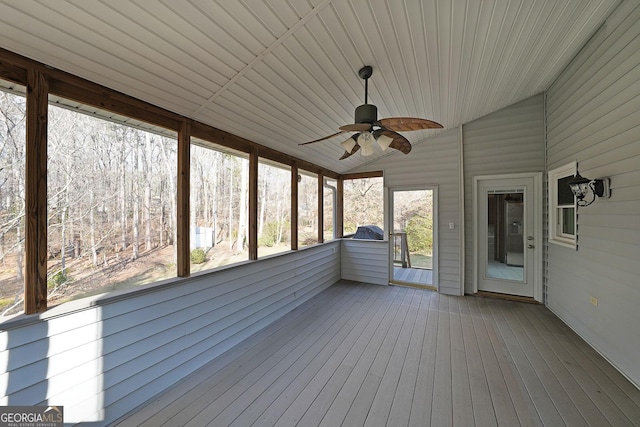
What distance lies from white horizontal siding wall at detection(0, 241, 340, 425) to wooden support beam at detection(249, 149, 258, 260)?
236 mm

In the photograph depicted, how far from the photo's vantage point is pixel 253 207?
3281 millimetres

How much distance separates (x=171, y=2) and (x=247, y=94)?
992 mm

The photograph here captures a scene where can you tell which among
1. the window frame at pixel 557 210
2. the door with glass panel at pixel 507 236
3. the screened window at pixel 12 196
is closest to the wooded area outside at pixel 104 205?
the screened window at pixel 12 196

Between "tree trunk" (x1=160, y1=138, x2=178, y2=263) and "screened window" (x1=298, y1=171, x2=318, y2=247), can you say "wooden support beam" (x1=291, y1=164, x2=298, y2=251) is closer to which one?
"screened window" (x1=298, y1=171, x2=318, y2=247)

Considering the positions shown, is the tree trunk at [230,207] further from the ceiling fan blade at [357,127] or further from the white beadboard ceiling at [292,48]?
the ceiling fan blade at [357,127]

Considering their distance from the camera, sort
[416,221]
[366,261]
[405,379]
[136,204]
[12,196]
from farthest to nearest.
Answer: [366,261] → [416,221] → [405,379] → [136,204] → [12,196]

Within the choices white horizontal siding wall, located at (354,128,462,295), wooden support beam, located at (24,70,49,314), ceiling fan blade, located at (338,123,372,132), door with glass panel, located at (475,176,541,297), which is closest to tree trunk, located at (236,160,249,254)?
ceiling fan blade, located at (338,123,372,132)

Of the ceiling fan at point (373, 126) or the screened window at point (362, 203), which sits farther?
the screened window at point (362, 203)

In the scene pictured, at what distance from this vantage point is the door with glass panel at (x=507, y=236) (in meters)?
4.09

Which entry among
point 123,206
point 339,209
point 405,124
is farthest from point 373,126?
point 339,209

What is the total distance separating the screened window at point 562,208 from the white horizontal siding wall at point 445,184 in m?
1.25

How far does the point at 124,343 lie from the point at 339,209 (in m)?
4.46

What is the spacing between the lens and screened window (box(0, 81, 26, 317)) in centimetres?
147

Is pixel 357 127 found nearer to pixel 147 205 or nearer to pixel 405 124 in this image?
pixel 405 124
